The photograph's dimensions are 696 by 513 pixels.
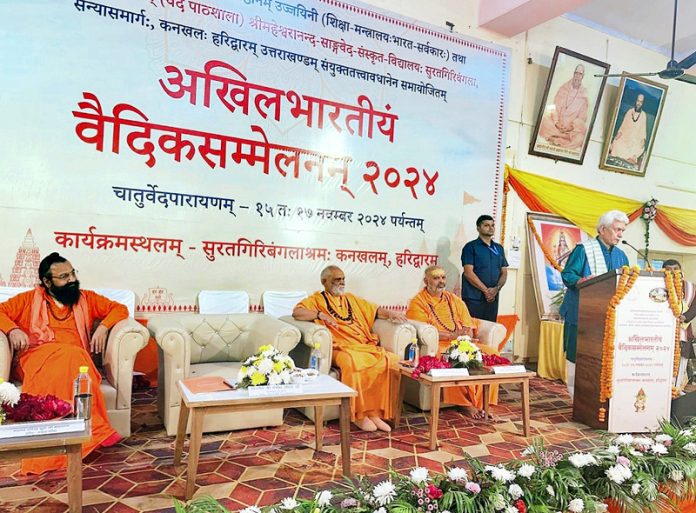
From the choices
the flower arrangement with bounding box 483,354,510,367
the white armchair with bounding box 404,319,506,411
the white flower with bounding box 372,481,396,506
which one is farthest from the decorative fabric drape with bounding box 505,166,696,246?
the white flower with bounding box 372,481,396,506

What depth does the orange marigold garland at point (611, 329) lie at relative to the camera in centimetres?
381

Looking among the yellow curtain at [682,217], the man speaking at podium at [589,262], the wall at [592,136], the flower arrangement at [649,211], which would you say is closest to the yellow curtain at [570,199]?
the wall at [592,136]

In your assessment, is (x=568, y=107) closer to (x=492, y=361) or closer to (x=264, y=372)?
(x=492, y=361)

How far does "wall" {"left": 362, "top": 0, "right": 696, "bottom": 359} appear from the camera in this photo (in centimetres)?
628

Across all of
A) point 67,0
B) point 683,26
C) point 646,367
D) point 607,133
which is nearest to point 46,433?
point 67,0

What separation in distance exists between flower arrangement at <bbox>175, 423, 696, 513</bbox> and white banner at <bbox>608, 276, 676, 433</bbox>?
1.48m

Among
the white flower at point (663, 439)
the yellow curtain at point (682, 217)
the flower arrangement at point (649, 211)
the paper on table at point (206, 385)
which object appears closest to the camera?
the white flower at point (663, 439)

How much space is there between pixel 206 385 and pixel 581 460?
6.04ft

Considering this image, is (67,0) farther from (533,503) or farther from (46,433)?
(533,503)

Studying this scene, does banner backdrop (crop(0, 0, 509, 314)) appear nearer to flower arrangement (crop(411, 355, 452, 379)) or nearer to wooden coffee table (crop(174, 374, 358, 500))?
flower arrangement (crop(411, 355, 452, 379))

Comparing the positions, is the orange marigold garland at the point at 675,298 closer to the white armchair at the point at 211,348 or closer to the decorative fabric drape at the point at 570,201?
the decorative fabric drape at the point at 570,201

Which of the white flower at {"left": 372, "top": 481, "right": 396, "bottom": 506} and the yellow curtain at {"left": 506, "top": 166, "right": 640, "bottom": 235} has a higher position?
the yellow curtain at {"left": 506, "top": 166, "right": 640, "bottom": 235}

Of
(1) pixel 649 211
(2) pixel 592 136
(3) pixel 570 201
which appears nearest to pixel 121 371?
(3) pixel 570 201

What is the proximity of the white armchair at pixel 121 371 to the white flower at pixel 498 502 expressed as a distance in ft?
7.79
